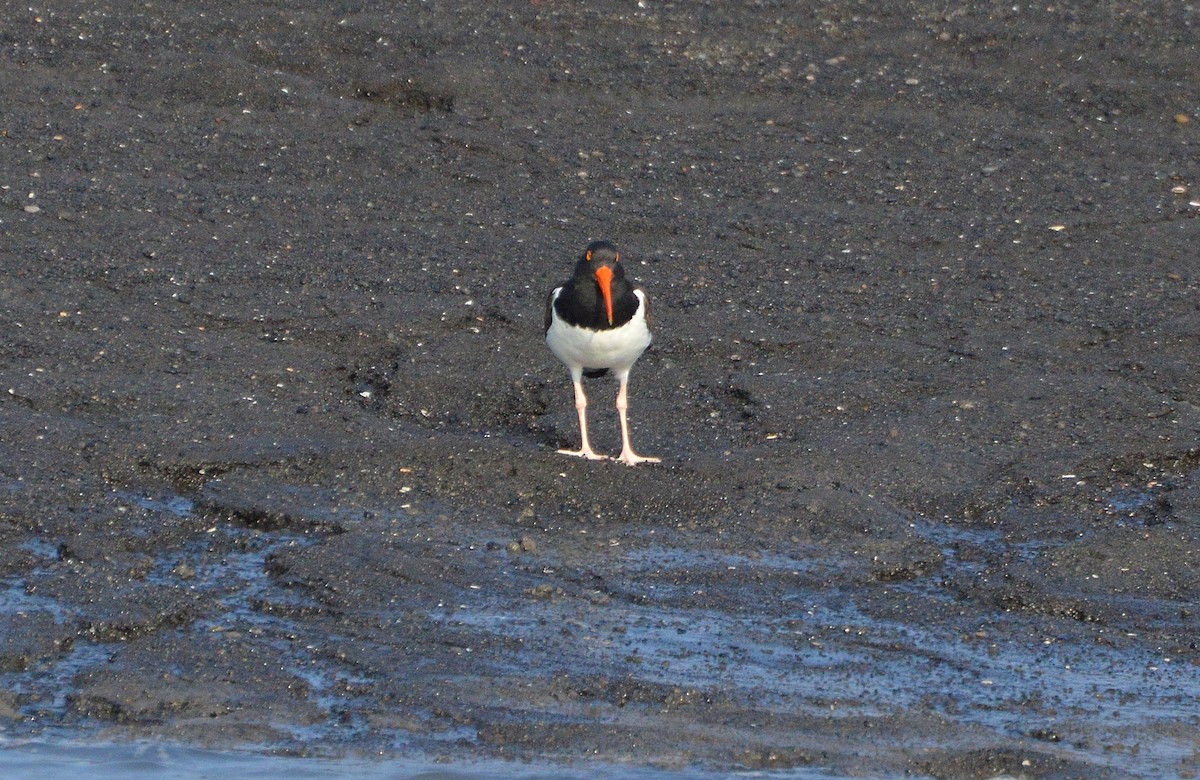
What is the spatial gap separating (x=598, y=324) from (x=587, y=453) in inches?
24.7

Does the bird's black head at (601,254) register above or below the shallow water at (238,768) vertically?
above

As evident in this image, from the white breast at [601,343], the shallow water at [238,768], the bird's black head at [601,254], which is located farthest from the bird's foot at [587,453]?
the shallow water at [238,768]

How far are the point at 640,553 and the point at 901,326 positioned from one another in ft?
10.6

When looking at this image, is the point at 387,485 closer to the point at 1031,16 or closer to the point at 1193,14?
the point at 1031,16

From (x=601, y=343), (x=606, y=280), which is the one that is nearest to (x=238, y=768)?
(x=601, y=343)

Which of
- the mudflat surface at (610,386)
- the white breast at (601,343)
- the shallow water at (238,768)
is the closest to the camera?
the shallow water at (238,768)

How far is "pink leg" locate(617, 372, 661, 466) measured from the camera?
23.7ft

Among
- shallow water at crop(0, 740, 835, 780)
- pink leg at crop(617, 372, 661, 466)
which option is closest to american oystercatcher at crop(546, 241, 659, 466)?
pink leg at crop(617, 372, 661, 466)

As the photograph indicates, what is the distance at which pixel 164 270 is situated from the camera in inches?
361

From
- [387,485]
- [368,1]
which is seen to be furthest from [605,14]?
[387,485]

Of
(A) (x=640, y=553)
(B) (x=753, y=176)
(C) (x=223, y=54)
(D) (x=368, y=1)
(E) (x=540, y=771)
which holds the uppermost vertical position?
(D) (x=368, y=1)

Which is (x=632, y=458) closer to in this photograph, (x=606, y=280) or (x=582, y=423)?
(x=582, y=423)

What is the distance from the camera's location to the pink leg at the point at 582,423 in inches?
285

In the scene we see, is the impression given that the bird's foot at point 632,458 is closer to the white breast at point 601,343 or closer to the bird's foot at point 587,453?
the bird's foot at point 587,453
